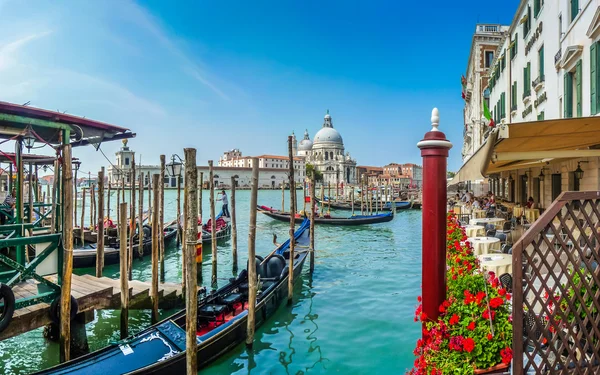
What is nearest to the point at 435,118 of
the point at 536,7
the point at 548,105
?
the point at 548,105

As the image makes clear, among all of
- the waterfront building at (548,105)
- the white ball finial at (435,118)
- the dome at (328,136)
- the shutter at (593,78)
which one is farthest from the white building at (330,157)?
the white ball finial at (435,118)

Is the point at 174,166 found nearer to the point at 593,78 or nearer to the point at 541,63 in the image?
the point at 593,78

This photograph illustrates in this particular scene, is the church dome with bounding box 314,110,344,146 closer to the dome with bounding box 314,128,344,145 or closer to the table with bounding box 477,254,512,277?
the dome with bounding box 314,128,344,145

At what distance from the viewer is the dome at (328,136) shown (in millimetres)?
113625

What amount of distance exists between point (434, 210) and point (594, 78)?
6.55 meters

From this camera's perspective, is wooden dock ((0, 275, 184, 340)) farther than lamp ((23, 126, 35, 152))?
No

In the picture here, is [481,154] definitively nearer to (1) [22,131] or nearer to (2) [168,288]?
(1) [22,131]

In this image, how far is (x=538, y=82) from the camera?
11180 millimetres

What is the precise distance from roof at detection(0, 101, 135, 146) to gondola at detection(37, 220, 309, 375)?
2856mm

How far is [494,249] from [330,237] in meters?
12.1

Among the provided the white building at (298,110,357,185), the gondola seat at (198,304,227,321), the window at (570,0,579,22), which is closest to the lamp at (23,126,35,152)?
the gondola seat at (198,304,227,321)

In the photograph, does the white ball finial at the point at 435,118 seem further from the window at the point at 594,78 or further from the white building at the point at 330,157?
the white building at the point at 330,157

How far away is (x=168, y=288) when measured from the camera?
7.98 metres

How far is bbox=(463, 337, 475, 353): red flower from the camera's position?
9.25ft
